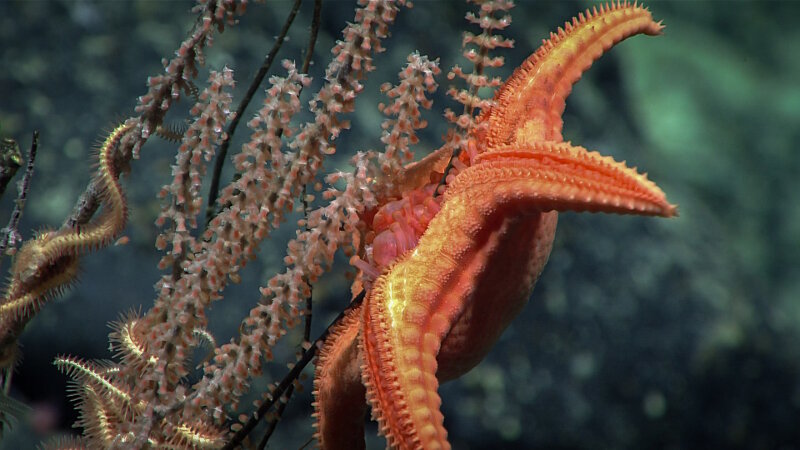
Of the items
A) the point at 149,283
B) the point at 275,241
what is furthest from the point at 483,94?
the point at 149,283

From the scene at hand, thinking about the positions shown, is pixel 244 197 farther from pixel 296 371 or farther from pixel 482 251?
pixel 482 251

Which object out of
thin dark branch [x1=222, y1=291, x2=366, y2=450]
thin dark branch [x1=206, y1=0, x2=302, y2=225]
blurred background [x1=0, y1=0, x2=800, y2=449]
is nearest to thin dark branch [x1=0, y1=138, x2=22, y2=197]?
thin dark branch [x1=206, y1=0, x2=302, y2=225]

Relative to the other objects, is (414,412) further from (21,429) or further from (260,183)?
(21,429)

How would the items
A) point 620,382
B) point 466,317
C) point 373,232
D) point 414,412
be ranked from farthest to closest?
point 620,382 → point 373,232 → point 466,317 → point 414,412

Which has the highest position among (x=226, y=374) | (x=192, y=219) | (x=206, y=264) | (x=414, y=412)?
(x=192, y=219)

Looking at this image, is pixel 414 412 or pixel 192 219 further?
pixel 192 219

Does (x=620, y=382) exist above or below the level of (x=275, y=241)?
below

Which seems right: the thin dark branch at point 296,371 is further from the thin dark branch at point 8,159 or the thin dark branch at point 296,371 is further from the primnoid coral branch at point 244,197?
the thin dark branch at point 8,159

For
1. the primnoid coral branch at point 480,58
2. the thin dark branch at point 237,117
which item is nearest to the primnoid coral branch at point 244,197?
the primnoid coral branch at point 480,58

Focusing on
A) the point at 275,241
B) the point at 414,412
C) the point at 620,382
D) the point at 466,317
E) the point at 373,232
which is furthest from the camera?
the point at 620,382
